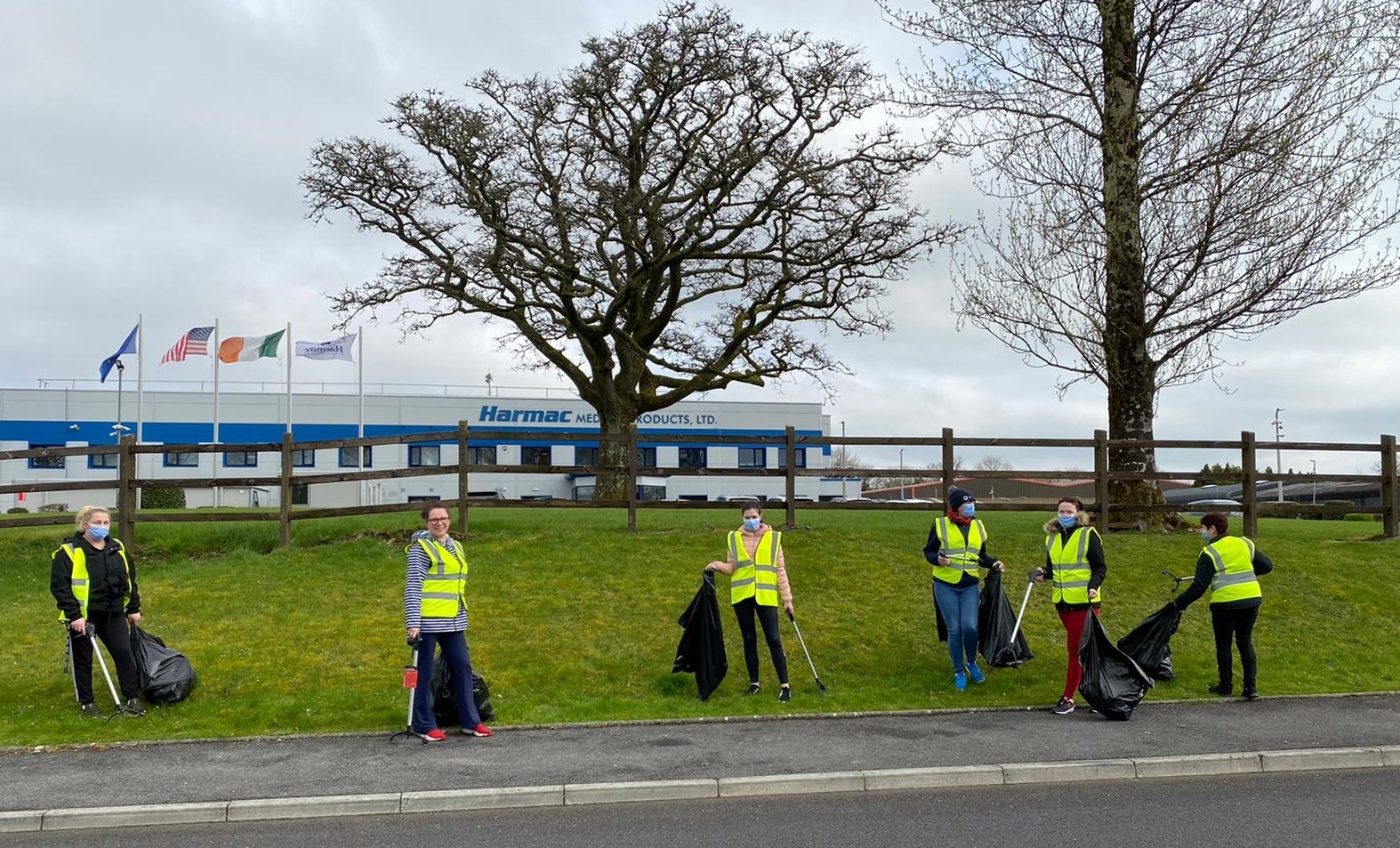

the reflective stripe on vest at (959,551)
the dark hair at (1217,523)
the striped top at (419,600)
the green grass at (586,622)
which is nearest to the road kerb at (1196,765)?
the green grass at (586,622)

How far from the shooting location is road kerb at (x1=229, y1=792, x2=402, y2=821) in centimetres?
659

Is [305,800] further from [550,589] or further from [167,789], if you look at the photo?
[550,589]

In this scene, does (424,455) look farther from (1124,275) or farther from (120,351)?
(1124,275)

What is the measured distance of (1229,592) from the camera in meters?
9.77

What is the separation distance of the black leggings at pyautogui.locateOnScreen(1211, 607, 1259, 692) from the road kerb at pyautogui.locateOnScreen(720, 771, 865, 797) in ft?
14.8

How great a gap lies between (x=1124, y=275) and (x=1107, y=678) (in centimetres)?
1019

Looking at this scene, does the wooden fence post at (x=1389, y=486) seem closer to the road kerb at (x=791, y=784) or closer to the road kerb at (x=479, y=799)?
the road kerb at (x=791, y=784)

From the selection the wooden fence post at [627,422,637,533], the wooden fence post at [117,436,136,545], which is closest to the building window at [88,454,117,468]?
the wooden fence post at [117,436,136,545]

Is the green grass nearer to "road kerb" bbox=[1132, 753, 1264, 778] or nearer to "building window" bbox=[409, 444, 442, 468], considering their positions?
"road kerb" bbox=[1132, 753, 1264, 778]

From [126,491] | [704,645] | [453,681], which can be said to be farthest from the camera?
[126,491]

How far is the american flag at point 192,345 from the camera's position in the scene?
3791cm

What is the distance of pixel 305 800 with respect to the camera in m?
6.66

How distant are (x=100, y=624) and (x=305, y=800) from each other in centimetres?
369

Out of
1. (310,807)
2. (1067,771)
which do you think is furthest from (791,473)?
(310,807)
